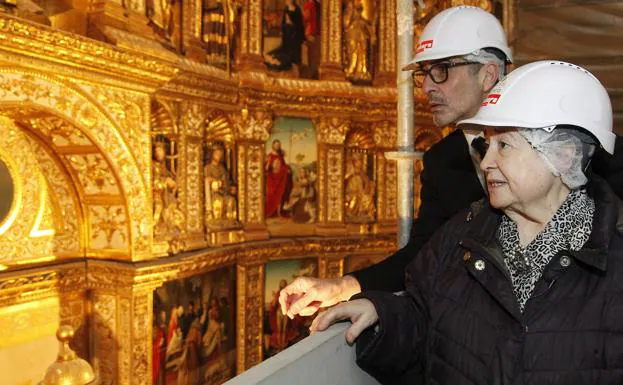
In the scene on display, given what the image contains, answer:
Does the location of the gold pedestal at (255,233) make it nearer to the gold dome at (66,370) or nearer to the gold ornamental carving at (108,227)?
the gold ornamental carving at (108,227)

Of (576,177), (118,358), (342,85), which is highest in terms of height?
(342,85)

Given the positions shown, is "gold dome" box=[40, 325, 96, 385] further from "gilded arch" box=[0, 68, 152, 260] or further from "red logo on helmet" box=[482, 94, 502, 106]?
"red logo on helmet" box=[482, 94, 502, 106]

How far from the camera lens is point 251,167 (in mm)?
9117

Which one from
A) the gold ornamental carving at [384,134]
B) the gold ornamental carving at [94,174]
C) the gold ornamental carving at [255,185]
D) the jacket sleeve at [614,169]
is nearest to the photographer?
the jacket sleeve at [614,169]

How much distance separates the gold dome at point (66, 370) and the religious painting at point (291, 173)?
15.3ft

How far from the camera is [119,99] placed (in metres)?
6.59

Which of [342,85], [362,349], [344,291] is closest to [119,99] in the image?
[342,85]

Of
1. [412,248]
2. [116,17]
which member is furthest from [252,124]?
[412,248]

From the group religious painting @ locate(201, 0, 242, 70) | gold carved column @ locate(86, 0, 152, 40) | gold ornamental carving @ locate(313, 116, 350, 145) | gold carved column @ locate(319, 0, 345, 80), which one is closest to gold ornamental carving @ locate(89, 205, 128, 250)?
gold carved column @ locate(86, 0, 152, 40)

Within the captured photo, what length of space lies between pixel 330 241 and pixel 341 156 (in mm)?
1505

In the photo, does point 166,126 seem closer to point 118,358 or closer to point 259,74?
point 259,74

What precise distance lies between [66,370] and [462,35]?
14.0 feet

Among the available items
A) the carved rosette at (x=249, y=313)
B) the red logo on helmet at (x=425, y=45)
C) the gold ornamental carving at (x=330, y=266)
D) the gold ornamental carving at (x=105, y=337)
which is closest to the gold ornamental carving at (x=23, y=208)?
the gold ornamental carving at (x=105, y=337)

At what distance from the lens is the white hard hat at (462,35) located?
2799 mm
